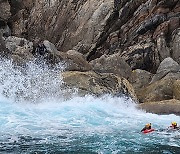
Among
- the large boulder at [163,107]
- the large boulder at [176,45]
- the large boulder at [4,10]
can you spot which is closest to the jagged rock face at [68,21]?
the large boulder at [4,10]

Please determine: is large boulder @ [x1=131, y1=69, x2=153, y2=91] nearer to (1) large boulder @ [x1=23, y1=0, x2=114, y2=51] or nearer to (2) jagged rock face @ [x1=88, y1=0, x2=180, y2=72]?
(2) jagged rock face @ [x1=88, y1=0, x2=180, y2=72]

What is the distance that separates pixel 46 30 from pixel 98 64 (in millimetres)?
13967

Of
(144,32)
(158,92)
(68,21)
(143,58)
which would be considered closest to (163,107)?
(158,92)

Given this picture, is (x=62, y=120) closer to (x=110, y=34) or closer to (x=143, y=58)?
(x=143, y=58)

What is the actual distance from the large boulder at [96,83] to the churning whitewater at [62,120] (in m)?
0.37

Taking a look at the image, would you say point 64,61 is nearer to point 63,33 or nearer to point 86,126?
point 86,126

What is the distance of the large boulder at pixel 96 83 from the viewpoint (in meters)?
19.1

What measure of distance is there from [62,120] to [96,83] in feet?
17.3

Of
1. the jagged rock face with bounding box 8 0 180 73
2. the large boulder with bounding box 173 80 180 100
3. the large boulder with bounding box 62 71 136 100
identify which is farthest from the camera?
the jagged rock face with bounding box 8 0 180 73

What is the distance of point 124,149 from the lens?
10094 millimetres

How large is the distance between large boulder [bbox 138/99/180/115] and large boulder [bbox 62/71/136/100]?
71.5 inches

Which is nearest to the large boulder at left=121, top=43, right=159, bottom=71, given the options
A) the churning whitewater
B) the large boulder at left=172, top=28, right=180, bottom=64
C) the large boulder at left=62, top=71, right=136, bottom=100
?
the large boulder at left=172, top=28, right=180, bottom=64

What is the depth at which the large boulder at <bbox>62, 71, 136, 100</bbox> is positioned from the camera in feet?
62.8

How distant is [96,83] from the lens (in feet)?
64.6
